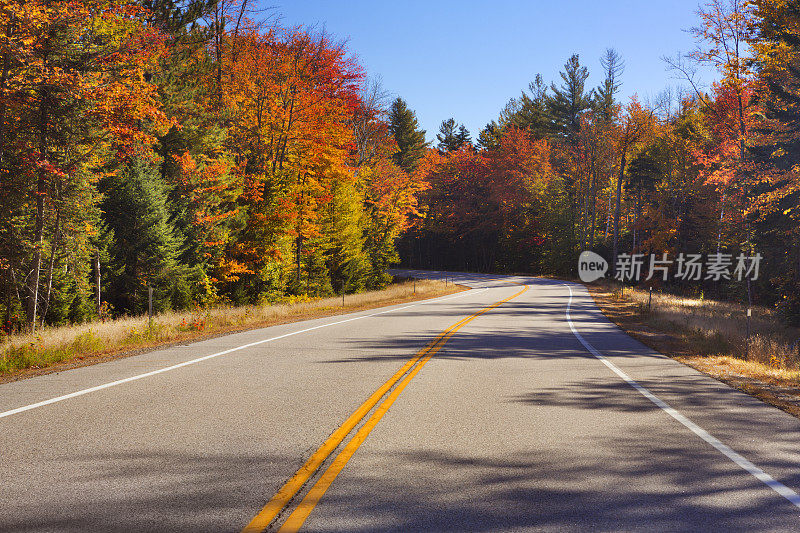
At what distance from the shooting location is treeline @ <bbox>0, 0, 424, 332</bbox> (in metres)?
16.4

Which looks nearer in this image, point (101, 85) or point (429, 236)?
point (101, 85)

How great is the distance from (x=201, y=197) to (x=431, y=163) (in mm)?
47338

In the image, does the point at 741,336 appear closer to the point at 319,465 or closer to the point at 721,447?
the point at 721,447

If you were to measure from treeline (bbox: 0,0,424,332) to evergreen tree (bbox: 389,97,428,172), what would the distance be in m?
32.4

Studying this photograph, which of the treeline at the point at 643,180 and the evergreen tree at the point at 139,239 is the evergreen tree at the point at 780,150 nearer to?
the treeline at the point at 643,180

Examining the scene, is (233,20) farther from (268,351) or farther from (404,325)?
(268,351)

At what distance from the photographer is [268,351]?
36.5ft

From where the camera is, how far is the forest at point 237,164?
55.3ft

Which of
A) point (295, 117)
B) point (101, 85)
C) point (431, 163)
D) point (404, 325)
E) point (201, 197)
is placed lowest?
point (404, 325)

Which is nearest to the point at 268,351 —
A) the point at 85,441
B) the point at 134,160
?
the point at 85,441

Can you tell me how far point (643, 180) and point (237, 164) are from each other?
3652 centimetres

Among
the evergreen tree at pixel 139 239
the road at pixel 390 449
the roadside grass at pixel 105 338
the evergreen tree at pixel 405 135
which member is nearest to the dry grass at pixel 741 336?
the road at pixel 390 449

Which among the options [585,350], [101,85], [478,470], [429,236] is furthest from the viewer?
[429,236]

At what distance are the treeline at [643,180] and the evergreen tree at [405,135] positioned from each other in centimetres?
216
